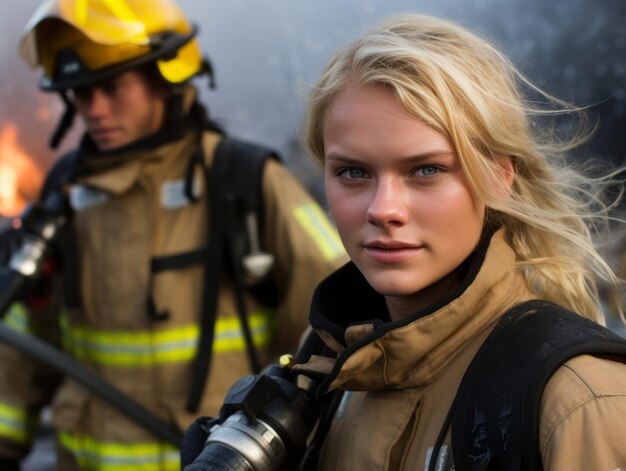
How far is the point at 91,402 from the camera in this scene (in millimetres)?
2900

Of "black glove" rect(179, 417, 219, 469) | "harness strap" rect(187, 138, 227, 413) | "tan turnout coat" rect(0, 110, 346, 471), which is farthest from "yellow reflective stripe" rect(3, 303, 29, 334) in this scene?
"black glove" rect(179, 417, 219, 469)

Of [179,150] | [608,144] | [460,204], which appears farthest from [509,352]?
[608,144]

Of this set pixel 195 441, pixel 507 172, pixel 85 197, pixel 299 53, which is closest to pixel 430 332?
pixel 507 172

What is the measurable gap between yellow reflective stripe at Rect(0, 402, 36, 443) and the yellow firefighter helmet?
3.54 feet

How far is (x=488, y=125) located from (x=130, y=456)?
6.20ft

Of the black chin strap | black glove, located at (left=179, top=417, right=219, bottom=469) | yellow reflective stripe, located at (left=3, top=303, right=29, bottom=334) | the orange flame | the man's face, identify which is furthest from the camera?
the orange flame

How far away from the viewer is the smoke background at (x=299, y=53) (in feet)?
12.4

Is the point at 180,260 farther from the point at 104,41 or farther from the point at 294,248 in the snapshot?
the point at 104,41

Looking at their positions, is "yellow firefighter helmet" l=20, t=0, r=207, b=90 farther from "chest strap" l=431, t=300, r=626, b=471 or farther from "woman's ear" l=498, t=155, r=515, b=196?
"chest strap" l=431, t=300, r=626, b=471

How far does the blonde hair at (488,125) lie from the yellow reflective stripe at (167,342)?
133 centimetres

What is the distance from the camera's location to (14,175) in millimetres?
4457

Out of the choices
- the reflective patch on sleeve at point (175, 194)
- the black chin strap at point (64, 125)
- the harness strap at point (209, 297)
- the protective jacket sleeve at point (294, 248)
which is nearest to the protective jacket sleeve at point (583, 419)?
the protective jacket sleeve at point (294, 248)

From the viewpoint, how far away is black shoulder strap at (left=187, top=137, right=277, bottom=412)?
276cm

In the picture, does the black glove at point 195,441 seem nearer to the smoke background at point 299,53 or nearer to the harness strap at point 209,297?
the harness strap at point 209,297
